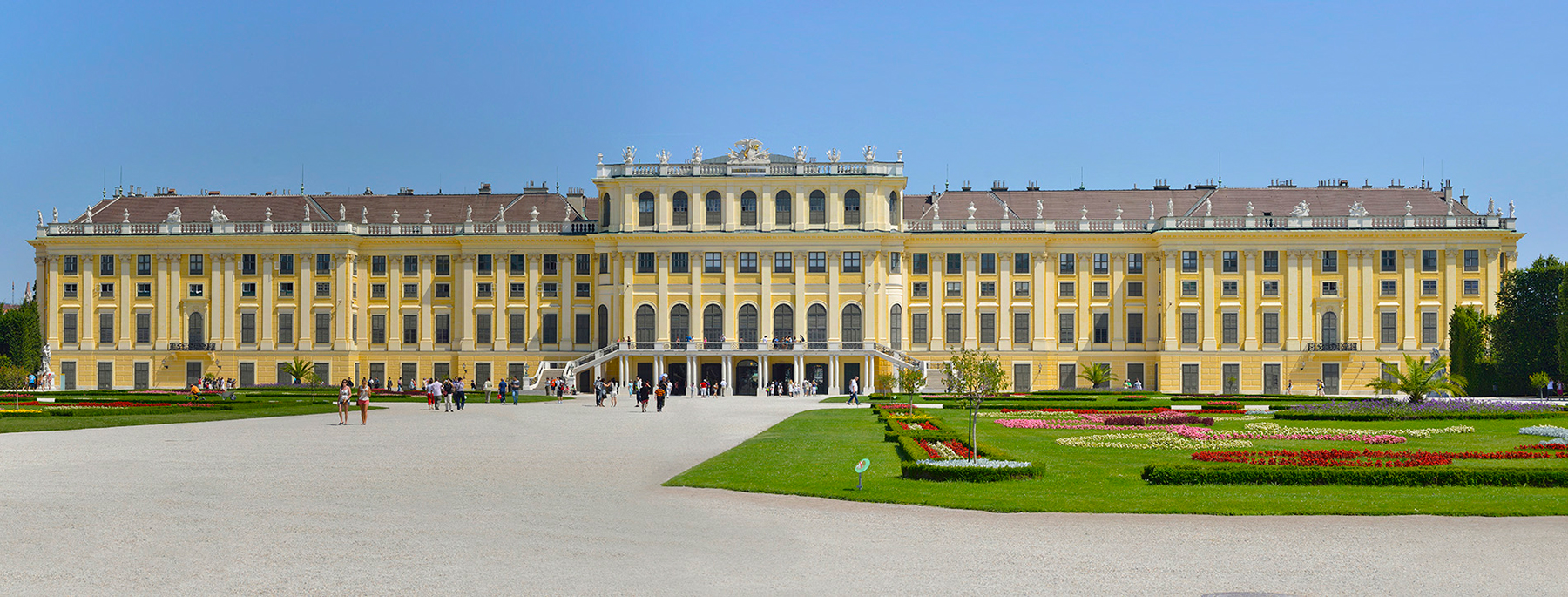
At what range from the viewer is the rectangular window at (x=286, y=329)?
82562mm

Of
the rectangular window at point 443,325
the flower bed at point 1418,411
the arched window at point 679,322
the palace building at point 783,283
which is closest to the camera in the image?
the flower bed at point 1418,411

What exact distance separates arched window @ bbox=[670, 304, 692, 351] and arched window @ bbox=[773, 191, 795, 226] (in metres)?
7.59

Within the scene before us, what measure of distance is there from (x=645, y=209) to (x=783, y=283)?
940cm

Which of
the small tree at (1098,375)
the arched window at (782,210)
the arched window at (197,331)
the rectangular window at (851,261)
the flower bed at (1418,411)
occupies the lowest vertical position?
the small tree at (1098,375)

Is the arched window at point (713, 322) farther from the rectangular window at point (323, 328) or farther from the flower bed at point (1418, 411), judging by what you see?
the flower bed at point (1418, 411)

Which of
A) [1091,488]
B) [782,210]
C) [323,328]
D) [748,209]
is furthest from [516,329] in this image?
[1091,488]

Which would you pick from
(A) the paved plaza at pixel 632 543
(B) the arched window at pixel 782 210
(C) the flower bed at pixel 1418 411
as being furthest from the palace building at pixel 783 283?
(A) the paved plaza at pixel 632 543

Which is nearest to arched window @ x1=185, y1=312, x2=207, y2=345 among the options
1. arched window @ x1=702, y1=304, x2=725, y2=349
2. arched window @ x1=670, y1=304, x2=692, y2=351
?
arched window @ x1=670, y1=304, x2=692, y2=351

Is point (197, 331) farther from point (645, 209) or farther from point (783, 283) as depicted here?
point (783, 283)

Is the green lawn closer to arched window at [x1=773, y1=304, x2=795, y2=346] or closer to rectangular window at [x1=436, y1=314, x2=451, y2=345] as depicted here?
arched window at [x1=773, y1=304, x2=795, y2=346]

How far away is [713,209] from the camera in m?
79.6

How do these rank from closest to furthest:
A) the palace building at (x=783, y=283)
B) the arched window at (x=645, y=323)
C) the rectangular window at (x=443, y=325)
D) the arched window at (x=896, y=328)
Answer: the palace building at (x=783, y=283), the arched window at (x=645, y=323), the arched window at (x=896, y=328), the rectangular window at (x=443, y=325)

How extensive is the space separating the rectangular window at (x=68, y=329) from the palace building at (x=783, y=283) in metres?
0.12

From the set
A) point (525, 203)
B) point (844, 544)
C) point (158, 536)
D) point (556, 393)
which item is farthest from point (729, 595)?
point (525, 203)
